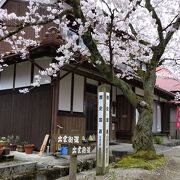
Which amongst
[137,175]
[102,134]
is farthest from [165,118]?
[102,134]

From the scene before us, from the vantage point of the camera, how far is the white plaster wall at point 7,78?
13.6 metres

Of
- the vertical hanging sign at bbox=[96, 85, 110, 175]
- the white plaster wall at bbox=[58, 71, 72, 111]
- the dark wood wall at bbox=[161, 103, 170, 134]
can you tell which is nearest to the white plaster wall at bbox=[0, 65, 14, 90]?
the white plaster wall at bbox=[58, 71, 72, 111]

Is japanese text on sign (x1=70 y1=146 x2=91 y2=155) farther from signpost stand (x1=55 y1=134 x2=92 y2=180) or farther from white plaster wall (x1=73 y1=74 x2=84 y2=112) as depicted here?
white plaster wall (x1=73 y1=74 x2=84 y2=112)

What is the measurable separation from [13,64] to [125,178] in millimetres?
7861

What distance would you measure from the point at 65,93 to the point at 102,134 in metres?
4.71

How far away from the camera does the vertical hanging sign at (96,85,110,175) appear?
7.89 meters

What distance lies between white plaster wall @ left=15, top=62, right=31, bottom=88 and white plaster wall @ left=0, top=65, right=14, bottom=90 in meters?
0.40

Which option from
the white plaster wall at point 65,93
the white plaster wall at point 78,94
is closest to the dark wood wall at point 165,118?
the white plaster wall at point 78,94

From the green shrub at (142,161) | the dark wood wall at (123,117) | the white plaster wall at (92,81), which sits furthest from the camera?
the dark wood wall at (123,117)

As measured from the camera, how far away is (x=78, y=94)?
13.3m

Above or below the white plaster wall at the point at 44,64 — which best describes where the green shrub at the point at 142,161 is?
below

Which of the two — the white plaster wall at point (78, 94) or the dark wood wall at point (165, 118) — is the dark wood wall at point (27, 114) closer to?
the white plaster wall at point (78, 94)

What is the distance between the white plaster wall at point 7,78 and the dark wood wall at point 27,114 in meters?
0.27

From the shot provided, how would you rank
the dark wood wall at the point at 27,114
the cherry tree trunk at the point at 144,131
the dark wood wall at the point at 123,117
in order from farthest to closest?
1. the dark wood wall at the point at 123,117
2. the dark wood wall at the point at 27,114
3. the cherry tree trunk at the point at 144,131
